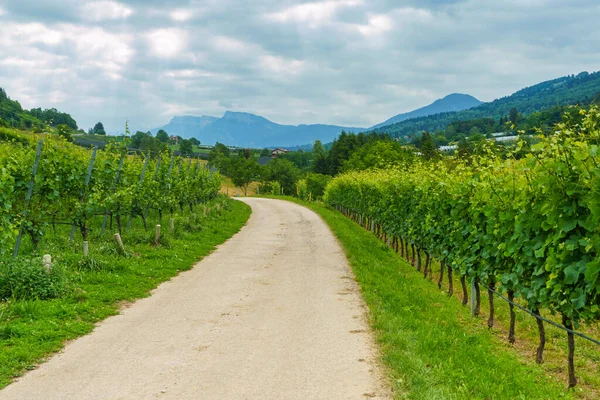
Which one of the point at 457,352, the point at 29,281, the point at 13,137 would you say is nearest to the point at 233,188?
the point at 13,137

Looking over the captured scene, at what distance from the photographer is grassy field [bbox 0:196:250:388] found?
6648mm

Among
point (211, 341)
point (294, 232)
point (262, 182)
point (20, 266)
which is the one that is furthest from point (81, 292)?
point (262, 182)

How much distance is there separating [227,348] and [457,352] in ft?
10.5

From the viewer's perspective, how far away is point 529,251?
6809mm

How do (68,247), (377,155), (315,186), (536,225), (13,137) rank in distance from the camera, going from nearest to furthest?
1. (536,225)
2. (68,247)
3. (13,137)
4. (377,155)
5. (315,186)

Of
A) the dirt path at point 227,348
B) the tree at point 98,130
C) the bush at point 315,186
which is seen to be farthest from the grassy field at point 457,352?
the tree at point 98,130

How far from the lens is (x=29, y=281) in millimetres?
8789

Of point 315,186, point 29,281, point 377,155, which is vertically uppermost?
point 377,155

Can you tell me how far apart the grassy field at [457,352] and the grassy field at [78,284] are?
466cm

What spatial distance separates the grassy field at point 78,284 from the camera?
665 centimetres

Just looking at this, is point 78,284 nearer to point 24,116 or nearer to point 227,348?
point 227,348

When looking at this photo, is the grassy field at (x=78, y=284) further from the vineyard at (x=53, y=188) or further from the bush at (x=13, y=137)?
the bush at (x=13, y=137)

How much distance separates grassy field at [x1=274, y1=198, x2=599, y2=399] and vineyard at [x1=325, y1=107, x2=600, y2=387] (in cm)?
37

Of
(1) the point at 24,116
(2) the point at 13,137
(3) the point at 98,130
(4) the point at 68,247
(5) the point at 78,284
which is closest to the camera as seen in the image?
(5) the point at 78,284
